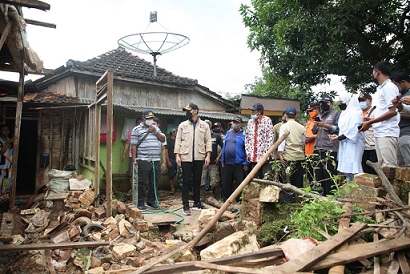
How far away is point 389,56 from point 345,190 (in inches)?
305

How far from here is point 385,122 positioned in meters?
3.71

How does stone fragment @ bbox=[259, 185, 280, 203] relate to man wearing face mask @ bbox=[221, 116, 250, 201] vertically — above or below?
below

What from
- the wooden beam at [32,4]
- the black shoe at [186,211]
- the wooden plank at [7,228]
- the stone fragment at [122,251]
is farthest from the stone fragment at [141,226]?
the wooden beam at [32,4]

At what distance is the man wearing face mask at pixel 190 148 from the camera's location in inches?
226

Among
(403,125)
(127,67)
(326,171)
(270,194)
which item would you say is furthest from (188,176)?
(127,67)

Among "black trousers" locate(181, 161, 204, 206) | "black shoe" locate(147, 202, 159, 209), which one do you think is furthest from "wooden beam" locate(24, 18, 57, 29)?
"black shoe" locate(147, 202, 159, 209)

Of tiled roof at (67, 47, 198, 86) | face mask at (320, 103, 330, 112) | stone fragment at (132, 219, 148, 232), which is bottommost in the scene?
stone fragment at (132, 219, 148, 232)

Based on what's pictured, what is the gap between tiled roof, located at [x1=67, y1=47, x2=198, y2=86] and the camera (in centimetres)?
877

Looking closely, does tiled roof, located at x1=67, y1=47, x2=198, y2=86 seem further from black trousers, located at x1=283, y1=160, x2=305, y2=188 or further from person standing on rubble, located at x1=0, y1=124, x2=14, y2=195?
black trousers, located at x1=283, y1=160, x2=305, y2=188

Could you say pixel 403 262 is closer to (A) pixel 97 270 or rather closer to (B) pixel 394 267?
(B) pixel 394 267

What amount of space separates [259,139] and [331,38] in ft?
15.1

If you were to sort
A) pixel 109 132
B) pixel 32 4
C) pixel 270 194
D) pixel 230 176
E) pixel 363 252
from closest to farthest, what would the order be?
pixel 363 252 → pixel 32 4 → pixel 270 194 → pixel 109 132 → pixel 230 176

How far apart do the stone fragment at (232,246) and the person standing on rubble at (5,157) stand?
569 cm

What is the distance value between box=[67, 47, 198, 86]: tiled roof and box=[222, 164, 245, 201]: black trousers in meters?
4.42
